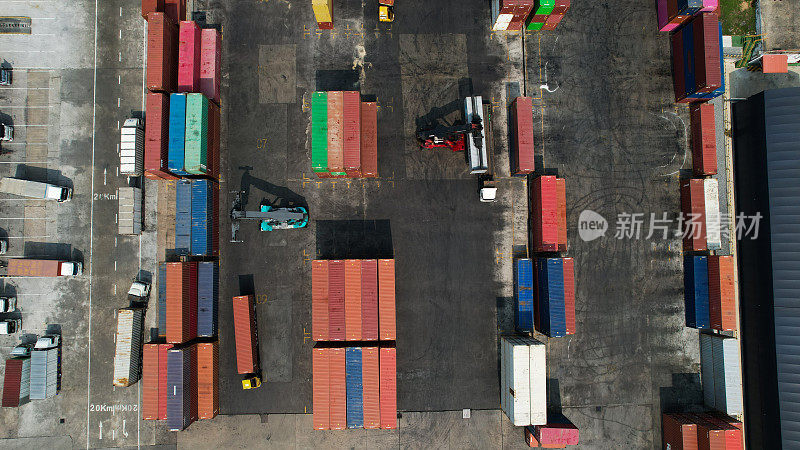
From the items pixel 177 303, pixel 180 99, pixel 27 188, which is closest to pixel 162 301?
pixel 177 303

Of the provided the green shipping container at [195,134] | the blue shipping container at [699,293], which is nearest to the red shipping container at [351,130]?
the green shipping container at [195,134]

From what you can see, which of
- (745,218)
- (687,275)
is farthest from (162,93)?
(745,218)

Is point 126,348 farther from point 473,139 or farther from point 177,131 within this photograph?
point 473,139

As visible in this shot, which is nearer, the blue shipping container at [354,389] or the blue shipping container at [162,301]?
the blue shipping container at [354,389]

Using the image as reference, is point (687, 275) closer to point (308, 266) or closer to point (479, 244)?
point (479, 244)

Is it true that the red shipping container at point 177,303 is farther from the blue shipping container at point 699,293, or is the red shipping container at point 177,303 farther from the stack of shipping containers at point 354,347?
the blue shipping container at point 699,293

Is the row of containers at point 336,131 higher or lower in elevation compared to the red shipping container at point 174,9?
lower

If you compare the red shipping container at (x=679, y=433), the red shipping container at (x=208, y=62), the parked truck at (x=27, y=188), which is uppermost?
the red shipping container at (x=208, y=62)

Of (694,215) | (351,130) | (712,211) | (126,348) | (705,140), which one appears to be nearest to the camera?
(351,130)
